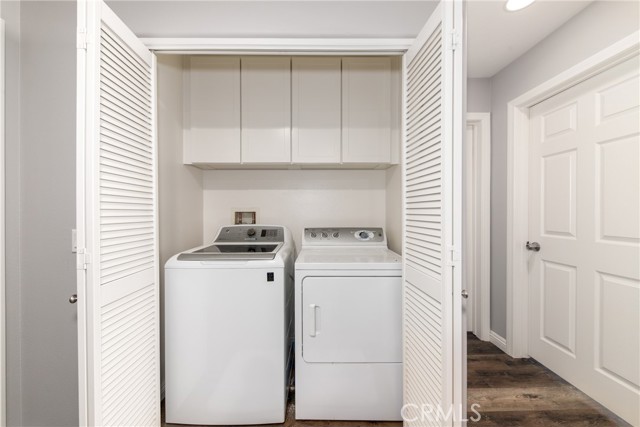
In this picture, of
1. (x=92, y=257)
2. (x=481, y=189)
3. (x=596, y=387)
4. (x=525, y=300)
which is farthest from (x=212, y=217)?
(x=596, y=387)

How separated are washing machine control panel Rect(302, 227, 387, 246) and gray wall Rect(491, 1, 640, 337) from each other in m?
1.06

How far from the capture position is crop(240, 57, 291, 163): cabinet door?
2.14m

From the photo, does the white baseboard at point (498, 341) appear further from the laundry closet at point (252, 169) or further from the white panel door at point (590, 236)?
the laundry closet at point (252, 169)

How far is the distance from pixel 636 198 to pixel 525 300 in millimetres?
1079

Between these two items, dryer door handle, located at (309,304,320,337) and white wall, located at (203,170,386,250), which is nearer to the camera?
dryer door handle, located at (309,304,320,337)

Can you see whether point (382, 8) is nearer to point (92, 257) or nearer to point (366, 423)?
point (92, 257)

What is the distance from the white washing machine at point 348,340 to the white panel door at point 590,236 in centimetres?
123

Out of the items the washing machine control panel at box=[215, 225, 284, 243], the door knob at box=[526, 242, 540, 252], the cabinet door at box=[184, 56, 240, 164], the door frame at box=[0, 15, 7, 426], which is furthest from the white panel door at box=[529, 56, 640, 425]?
the door frame at box=[0, 15, 7, 426]

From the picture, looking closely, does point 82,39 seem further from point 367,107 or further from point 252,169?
point 367,107

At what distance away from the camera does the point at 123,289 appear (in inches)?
48.6

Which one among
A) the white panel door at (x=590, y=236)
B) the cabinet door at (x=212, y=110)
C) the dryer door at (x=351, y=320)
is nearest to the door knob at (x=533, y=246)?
the white panel door at (x=590, y=236)

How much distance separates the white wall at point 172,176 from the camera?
1783 millimetres

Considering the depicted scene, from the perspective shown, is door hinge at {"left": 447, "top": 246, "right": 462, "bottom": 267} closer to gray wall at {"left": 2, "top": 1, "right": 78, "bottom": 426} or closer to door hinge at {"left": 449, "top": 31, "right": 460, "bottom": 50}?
door hinge at {"left": 449, "top": 31, "right": 460, "bottom": 50}

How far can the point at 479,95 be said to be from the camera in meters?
2.55
